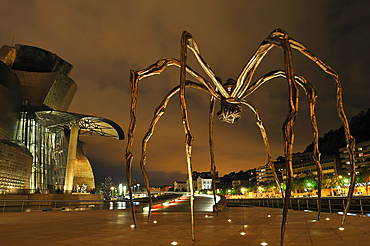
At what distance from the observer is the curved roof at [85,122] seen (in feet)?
132

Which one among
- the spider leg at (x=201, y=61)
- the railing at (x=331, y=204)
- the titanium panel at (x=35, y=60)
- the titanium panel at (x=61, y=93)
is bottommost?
the railing at (x=331, y=204)

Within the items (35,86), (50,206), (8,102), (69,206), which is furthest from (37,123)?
(69,206)

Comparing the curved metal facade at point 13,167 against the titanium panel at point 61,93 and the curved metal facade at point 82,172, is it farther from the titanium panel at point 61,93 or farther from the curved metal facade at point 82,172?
the curved metal facade at point 82,172

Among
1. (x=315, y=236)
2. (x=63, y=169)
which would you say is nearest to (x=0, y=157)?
(x=63, y=169)

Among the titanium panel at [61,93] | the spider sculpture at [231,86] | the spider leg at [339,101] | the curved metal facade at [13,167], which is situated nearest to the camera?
the spider sculpture at [231,86]

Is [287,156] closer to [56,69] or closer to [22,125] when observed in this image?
[22,125]

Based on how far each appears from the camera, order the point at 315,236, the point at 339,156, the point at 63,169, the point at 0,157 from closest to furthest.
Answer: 1. the point at 315,236
2. the point at 0,157
3. the point at 63,169
4. the point at 339,156

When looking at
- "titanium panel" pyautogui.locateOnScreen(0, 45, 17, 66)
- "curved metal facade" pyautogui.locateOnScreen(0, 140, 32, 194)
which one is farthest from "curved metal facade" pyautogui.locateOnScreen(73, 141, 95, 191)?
"curved metal facade" pyautogui.locateOnScreen(0, 140, 32, 194)

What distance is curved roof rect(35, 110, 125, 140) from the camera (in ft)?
132

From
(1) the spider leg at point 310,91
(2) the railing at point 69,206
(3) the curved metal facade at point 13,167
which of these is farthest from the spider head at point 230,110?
(3) the curved metal facade at point 13,167

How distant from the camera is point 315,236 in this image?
206 inches

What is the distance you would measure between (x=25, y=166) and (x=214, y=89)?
3800 centimetres

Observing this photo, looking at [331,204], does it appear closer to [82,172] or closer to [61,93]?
[61,93]

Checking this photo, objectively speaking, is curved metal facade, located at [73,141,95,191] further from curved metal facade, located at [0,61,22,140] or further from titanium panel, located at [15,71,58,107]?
curved metal facade, located at [0,61,22,140]
